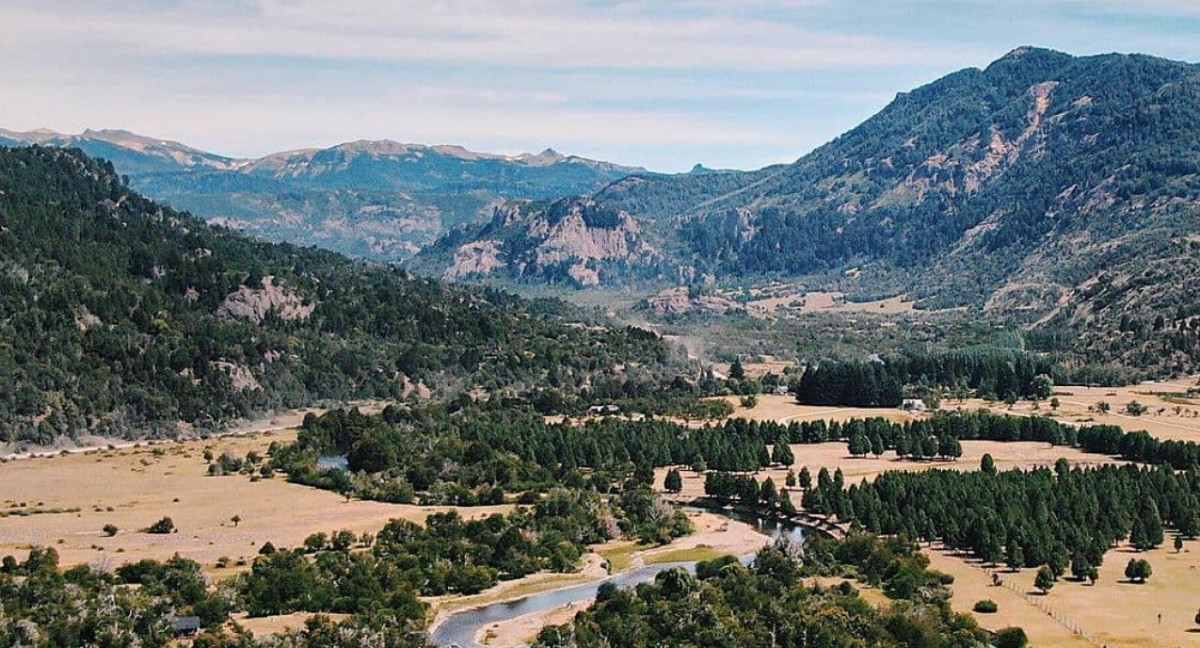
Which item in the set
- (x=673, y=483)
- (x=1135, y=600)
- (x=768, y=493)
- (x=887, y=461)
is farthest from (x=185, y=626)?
(x=887, y=461)

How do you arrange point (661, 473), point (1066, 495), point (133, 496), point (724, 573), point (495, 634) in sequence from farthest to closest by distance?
point (661, 473)
point (133, 496)
point (1066, 495)
point (724, 573)
point (495, 634)

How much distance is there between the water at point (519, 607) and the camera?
319 ft

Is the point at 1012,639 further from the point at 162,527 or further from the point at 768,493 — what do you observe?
the point at 162,527

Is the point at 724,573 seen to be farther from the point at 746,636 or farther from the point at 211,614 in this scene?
the point at 211,614

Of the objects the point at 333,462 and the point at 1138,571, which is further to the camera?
the point at 333,462

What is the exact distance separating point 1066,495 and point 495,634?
197ft

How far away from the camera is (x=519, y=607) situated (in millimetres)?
106625

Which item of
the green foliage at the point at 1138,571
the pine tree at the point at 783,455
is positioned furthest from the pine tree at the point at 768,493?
the green foliage at the point at 1138,571

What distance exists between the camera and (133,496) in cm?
14712

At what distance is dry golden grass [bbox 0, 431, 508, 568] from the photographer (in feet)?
397

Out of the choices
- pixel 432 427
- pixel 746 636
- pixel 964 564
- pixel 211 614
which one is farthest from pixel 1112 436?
pixel 211 614

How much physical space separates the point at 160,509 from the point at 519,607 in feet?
159

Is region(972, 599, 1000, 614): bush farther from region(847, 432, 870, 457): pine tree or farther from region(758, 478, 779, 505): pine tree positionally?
region(847, 432, 870, 457): pine tree

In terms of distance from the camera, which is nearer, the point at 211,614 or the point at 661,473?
the point at 211,614
